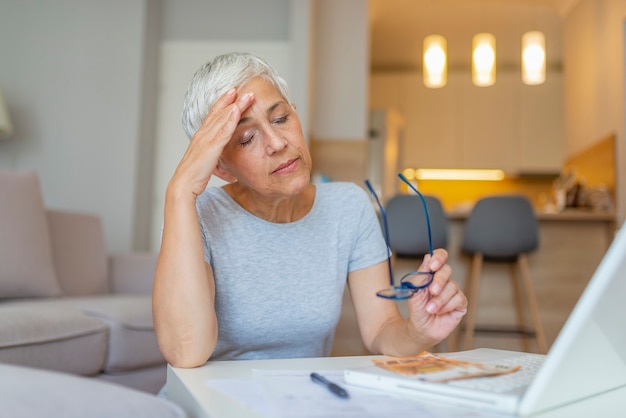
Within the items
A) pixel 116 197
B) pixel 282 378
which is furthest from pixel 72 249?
pixel 282 378

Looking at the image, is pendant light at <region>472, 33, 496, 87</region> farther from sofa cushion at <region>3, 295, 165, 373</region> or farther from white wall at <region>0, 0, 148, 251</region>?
sofa cushion at <region>3, 295, 165, 373</region>

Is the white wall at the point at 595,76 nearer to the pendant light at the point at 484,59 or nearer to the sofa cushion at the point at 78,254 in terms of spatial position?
the pendant light at the point at 484,59

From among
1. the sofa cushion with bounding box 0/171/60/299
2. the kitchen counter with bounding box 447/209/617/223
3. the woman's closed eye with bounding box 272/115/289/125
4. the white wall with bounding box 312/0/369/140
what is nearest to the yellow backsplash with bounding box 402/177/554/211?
the white wall with bounding box 312/0/369/140

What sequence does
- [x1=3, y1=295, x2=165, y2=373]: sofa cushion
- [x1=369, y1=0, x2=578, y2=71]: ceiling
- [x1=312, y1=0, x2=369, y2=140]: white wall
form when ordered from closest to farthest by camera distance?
1. [x1=3, y1=295, x2=165, y2=373]: sofa cushion
2. [x1=312, y1=0, x2=369, y2=140]: white wall
3. [x1=369, y1=0, x2=578, y2=71]: ceiling

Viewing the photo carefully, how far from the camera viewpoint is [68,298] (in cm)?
263

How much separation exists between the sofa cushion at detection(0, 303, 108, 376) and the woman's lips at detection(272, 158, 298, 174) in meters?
1.03

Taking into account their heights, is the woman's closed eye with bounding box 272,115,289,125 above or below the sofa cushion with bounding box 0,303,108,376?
above

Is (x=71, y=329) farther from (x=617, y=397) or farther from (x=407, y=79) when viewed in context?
(x=407, y=79)

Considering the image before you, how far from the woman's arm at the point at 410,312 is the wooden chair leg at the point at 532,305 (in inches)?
98.0

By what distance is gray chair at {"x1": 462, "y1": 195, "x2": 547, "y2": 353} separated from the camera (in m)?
3.52

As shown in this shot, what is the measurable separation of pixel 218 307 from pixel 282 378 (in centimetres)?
47

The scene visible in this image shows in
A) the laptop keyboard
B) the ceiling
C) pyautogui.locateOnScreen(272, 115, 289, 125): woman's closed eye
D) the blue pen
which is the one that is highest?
the ceiling

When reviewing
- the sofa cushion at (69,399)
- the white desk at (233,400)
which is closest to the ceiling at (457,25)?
the white desk at (233,400)

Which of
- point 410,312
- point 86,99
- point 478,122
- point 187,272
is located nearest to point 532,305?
point 410,312
